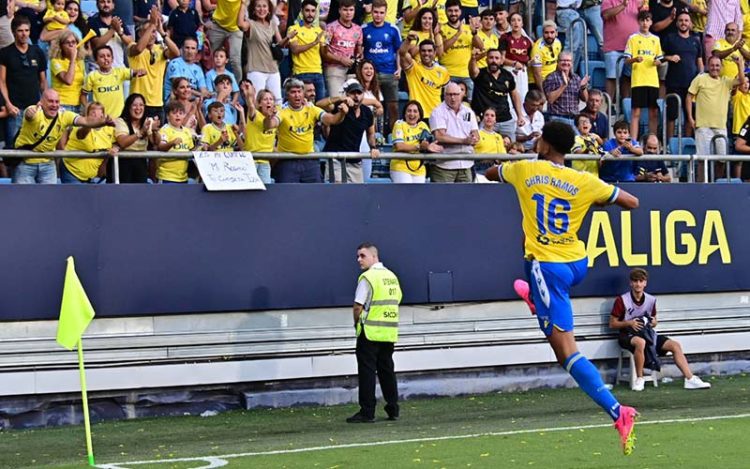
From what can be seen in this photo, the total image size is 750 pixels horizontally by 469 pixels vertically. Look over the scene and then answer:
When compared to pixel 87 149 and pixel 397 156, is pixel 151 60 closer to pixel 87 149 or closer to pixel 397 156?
pixel 87 149

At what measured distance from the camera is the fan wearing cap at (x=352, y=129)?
53.7 feet

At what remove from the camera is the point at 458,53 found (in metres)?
19.6

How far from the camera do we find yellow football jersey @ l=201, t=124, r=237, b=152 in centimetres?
1589

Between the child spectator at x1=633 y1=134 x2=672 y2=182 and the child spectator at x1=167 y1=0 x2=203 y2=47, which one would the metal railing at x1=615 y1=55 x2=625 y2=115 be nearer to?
the child spectator at x1=633 y1=134 x2=672 y2=182

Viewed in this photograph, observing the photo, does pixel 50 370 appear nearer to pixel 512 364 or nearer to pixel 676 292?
pixel 512 364

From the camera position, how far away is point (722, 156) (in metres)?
17.9

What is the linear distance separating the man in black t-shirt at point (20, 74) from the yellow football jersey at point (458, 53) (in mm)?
5783

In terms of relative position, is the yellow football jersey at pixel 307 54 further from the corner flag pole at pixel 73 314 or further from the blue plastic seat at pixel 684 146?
the corner flag pole at pixel 73 314

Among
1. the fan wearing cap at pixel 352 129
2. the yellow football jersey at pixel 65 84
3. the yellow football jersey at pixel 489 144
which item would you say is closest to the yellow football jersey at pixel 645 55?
the yellow football jersey at pixel 489 144

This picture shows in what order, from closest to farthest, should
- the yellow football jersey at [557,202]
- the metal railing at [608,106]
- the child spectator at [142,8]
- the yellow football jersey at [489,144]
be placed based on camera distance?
the yellow football jersey at [557,202] → the yellow football jersey at [489,144] → the child spectator at [142,8] → the metal railing at [608,106]

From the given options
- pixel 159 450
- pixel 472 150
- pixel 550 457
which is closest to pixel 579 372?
pixel 550 457

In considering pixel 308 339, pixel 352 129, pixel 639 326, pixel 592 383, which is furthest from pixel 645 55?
pixel 592 383

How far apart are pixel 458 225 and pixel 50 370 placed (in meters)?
5.01

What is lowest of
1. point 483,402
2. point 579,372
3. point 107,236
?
point 483,402
